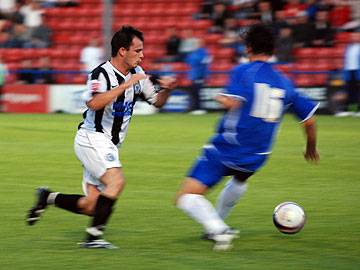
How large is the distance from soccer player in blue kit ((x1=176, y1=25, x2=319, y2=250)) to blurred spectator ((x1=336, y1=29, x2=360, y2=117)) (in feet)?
49.9

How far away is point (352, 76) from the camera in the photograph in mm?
22859

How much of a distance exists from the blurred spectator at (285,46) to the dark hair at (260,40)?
16.8 meters

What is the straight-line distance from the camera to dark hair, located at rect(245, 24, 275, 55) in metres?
7.63

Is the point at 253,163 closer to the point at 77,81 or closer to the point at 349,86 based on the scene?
the point at 349,86

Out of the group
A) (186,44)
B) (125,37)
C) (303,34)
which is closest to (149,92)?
(125,37)

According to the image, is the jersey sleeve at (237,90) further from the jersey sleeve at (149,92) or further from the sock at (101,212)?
the sock at (101,212)

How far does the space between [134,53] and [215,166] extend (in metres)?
1.13

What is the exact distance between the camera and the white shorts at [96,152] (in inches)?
309

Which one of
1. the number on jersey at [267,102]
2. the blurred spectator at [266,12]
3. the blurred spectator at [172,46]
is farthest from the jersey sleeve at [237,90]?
the blurred spectator at [172,46]

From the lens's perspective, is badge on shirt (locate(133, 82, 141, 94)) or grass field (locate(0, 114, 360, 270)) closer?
grass field (locate(0, 114, 360, 270))

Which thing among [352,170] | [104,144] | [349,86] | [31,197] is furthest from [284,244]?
[349,86]

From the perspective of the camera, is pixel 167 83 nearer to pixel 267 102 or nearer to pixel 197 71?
pixel 267 102

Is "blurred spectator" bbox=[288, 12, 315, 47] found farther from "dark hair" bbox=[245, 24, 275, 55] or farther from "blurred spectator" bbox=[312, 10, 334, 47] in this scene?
"dark hair" bbox=[245, 24, 275, 55]

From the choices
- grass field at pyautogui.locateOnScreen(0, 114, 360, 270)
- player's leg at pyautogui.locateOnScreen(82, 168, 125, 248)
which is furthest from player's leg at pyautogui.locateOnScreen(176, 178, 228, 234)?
player's leg at pyautogui.locateOnScreen(82, 168, 125, 248)
